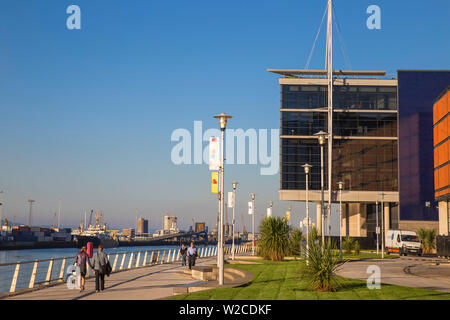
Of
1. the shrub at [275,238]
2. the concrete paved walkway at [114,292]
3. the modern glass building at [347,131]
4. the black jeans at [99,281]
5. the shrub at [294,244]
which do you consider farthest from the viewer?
the modern glass building at [347,131]

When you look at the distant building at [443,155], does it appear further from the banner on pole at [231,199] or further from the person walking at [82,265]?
the person walking at [82,265]

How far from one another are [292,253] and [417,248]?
76.6ft

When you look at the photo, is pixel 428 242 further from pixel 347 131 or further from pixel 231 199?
pixel 231 199

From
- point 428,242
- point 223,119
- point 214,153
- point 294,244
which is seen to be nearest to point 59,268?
point 294,244

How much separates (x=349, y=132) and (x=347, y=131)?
38cm

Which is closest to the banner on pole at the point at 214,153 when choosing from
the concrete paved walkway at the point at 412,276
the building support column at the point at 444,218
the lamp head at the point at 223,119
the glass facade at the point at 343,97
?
the lamp head at the point at 223,119

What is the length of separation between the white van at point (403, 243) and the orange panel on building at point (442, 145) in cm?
546

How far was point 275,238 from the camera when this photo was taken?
34.7 meters

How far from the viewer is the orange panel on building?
5238 centimetres

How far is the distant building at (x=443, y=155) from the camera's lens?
52406 millimetres

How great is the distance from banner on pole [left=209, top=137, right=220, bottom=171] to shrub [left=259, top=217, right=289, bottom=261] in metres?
14.8

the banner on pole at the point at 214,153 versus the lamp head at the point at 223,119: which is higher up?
the lamp head at the point at 223,119
